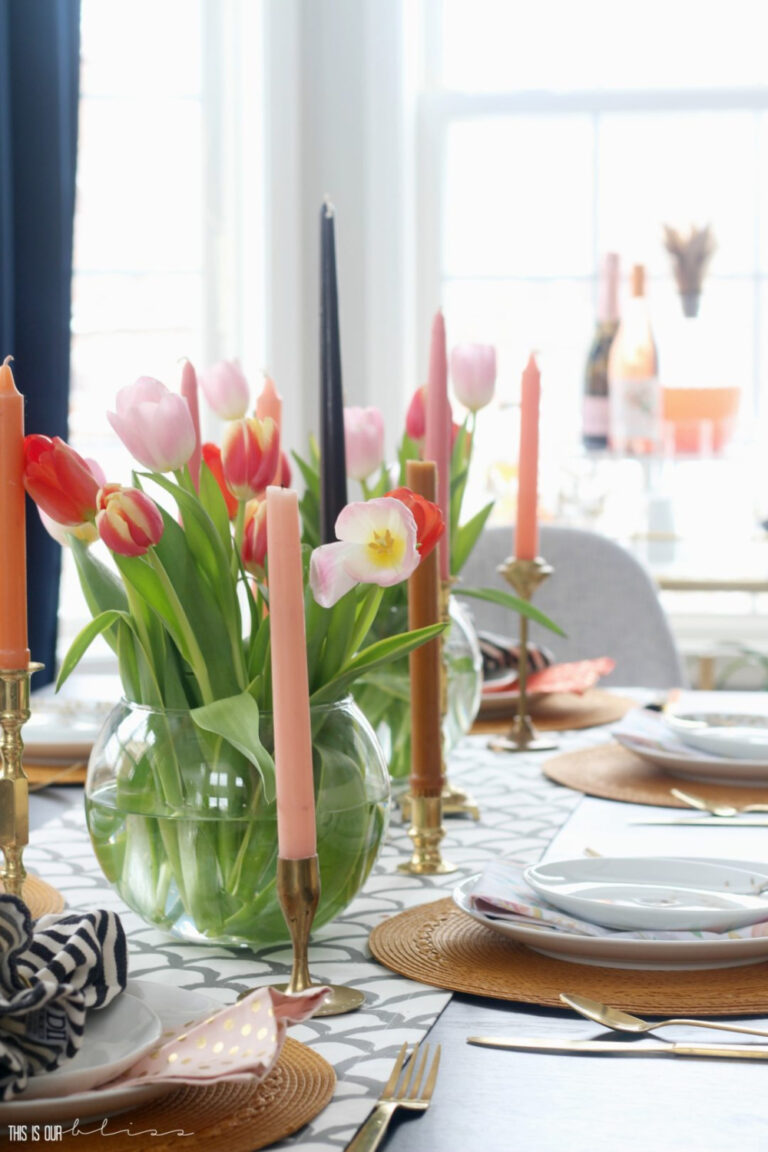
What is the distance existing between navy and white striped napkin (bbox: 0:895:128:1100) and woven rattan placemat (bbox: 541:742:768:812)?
59 cm

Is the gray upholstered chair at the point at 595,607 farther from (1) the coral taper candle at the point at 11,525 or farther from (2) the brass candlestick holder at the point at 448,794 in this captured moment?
(1) the coral taper candle at the point at 11,525

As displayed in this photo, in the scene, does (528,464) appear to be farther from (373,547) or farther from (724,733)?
(373,547)

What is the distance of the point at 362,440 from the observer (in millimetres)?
1082

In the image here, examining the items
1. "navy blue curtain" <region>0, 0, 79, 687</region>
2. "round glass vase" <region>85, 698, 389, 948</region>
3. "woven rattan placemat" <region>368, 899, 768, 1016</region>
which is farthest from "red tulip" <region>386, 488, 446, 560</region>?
"navy blue curtain" <region>0, 0, 79, 687</region>

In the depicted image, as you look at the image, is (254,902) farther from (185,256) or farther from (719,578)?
(185,256)

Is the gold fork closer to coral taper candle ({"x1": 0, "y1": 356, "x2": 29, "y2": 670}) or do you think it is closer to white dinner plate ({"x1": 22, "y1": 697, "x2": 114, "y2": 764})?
coral taper candle ({"x1": 0, "y1": 356, "x2": 29, "y2": 670})

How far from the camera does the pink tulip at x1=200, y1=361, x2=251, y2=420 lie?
3.22ft

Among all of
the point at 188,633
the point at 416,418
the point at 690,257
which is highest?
the point at 690,257

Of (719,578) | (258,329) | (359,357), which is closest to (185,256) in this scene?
(258,329)

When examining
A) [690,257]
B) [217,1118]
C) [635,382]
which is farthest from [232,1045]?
[690,257]

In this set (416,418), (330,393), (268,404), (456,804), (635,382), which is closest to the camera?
(330,393)

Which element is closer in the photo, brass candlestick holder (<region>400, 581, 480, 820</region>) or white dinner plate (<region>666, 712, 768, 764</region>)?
brass candlestick holder (<region>400, 581, 480, 820</region>)

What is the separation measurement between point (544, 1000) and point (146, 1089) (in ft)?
0.71

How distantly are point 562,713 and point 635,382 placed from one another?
1.53m
